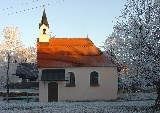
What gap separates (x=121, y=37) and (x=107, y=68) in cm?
1477

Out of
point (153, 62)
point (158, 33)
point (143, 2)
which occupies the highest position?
point (143, 2)

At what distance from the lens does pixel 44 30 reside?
5159cm

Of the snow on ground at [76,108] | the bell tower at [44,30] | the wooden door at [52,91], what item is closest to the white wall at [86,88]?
the wooden door at [52,91]

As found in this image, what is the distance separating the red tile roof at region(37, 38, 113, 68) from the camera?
4497cm

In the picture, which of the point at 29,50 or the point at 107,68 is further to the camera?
the point at 29,50

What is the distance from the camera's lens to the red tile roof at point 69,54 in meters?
45.0

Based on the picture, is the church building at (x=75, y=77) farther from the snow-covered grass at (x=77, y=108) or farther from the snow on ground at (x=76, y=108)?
the snow on ground at (x=76, y=108)

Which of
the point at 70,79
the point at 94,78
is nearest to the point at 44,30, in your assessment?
the point at 70,79

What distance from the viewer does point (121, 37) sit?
30.8 m

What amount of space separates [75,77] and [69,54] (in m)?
4.27

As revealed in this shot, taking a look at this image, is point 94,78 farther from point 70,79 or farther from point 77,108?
point 77,108

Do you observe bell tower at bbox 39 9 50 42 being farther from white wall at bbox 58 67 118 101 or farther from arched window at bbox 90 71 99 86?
arched window at bbox 90 71 99 86

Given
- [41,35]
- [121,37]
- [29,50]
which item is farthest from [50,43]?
[29,50]

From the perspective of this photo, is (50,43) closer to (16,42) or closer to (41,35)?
(41,35)
